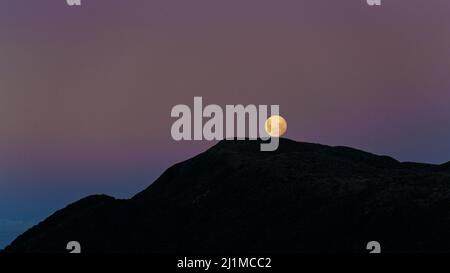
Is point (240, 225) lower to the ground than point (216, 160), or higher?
lower

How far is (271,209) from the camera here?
142 m

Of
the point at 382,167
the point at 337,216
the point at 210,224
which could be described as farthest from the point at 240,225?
the point at 382,167

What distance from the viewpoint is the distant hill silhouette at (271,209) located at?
404 ft

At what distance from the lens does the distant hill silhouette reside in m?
123

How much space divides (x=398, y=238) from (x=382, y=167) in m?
41.5

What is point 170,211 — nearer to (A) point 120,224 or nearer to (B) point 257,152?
(A) point 120,224

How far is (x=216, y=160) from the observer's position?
17400 cm

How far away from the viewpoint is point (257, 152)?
17112 cm

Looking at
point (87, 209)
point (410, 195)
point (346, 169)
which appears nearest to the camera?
point (410, 195)
